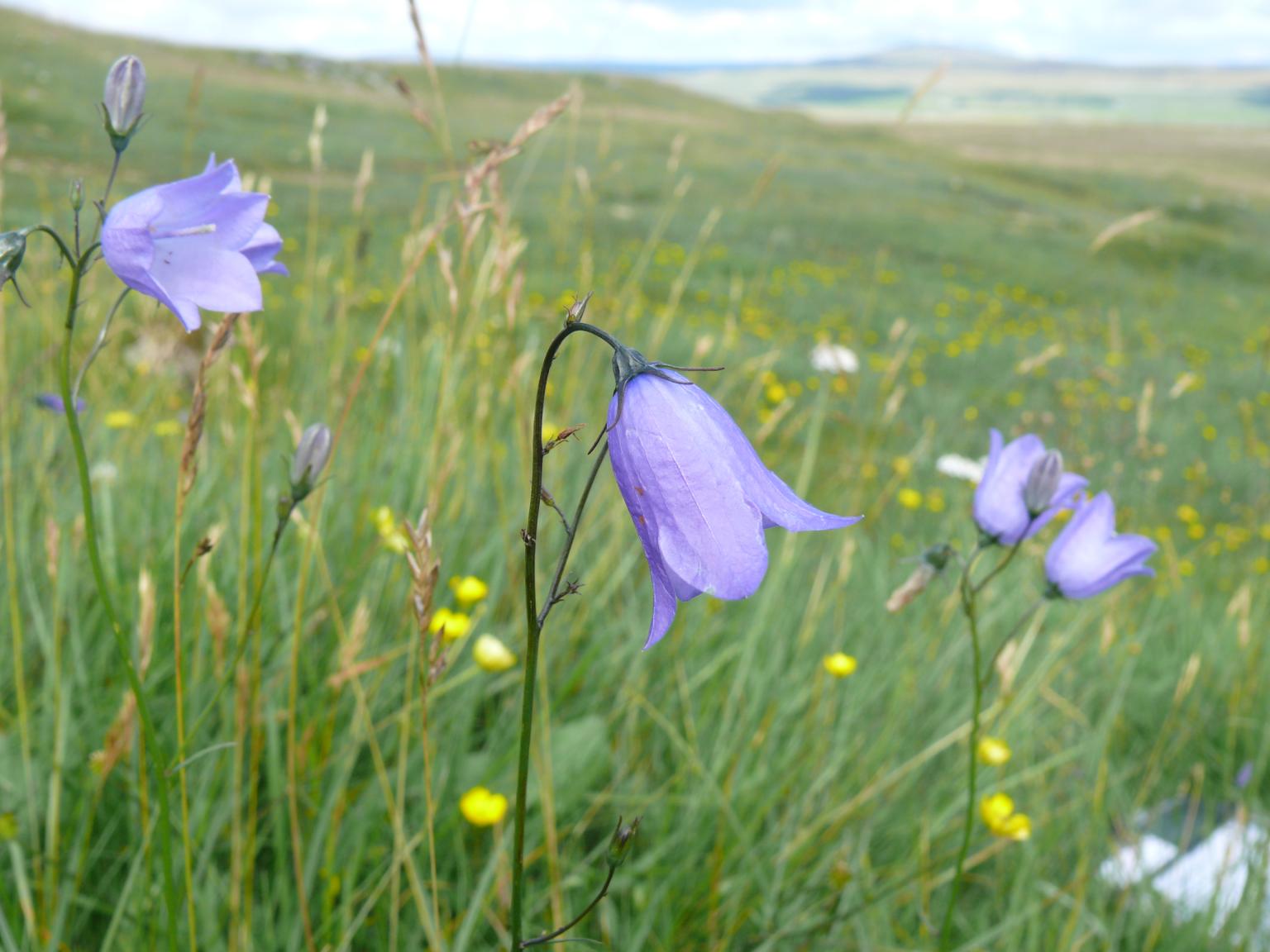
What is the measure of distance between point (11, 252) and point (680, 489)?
0.56 meters

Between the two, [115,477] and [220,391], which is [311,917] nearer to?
[115,477]

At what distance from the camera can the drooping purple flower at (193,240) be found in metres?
0.83

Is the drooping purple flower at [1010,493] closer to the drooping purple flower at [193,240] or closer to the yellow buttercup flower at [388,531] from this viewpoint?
the drooping purple flower at [193,240]

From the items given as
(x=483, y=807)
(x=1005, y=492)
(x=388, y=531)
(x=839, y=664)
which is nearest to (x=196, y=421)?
(x=483, y=807)

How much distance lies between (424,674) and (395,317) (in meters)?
4.45

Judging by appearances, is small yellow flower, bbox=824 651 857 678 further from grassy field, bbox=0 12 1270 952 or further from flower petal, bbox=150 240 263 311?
flower petal, bbox=150 240 263 311

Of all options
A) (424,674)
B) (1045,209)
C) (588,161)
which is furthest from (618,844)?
(1045,209)

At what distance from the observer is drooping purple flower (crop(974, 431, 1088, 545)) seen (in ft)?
4.37

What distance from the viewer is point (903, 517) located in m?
4.75

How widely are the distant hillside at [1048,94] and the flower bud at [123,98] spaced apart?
13415cm

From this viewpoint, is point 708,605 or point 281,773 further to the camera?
point 708,605

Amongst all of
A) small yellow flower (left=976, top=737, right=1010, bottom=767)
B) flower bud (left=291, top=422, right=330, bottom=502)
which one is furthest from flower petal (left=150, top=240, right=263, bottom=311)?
small yellow flower (left=976, top=737, right=1010, bottom=767)

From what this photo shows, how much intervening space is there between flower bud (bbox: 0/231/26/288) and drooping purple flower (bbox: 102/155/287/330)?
61mm

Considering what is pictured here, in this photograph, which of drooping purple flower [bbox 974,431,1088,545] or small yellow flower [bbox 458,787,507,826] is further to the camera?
small yellow flower [bbox 458,787,507,826]
